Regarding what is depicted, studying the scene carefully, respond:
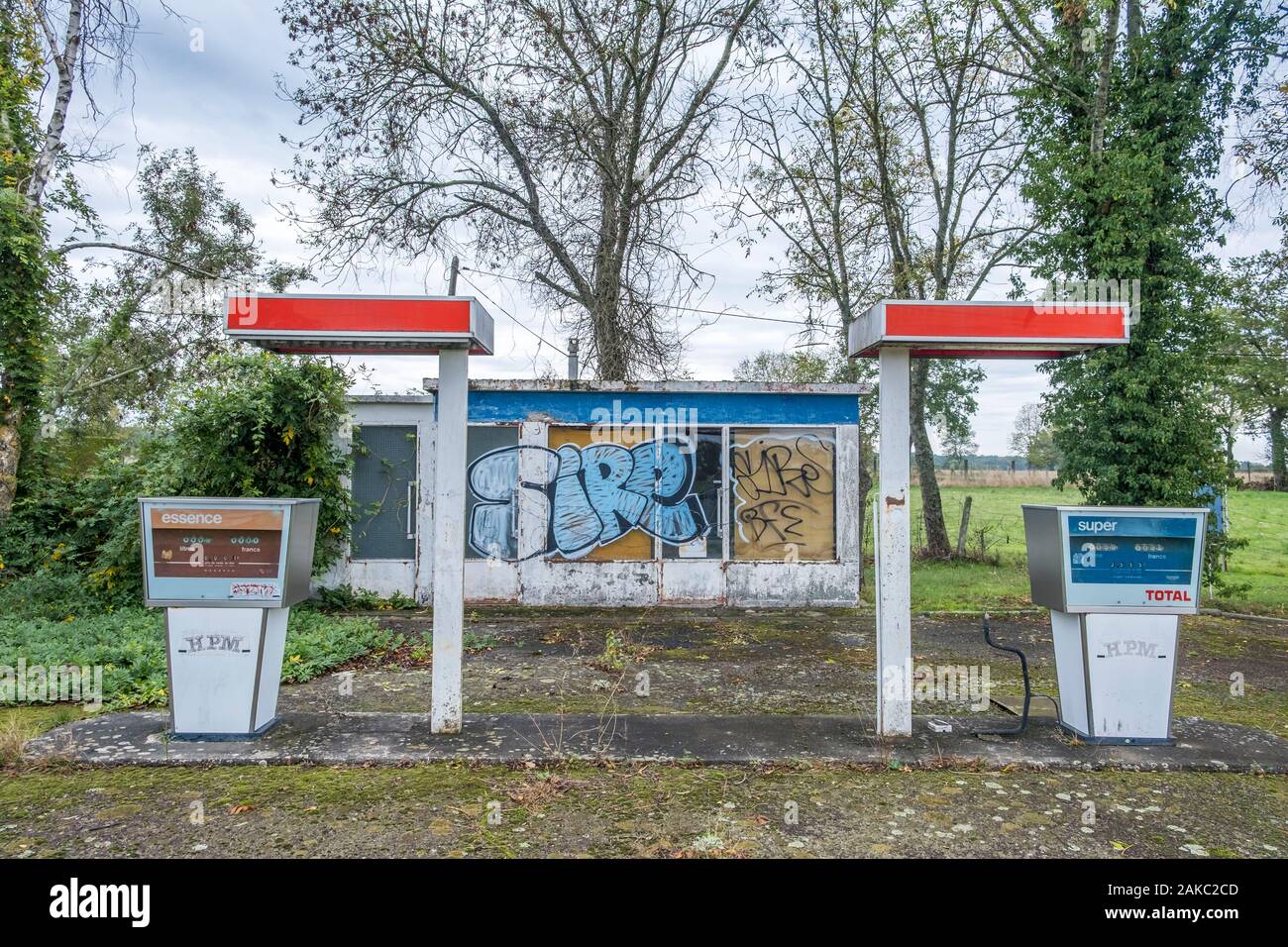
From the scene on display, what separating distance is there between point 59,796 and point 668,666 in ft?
15.4

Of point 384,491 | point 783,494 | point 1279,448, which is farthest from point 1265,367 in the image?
point 384,491

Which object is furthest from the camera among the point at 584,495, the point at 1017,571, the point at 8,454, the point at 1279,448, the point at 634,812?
the point at 1279,448

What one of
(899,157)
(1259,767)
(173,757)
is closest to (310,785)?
(173,757)

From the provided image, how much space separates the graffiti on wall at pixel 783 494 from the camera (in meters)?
10.3

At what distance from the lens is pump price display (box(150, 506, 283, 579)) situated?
194 inches

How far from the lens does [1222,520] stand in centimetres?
1156

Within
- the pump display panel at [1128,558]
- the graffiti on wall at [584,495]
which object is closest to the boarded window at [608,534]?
the graffiti on wall at [584,495]

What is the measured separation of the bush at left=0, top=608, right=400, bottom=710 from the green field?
24.4 ft

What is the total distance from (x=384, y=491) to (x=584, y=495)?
2.75 meters

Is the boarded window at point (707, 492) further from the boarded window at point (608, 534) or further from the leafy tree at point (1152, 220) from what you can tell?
the leafy tree at point (1152, 220)

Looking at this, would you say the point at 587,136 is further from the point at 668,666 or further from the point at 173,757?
the point at 173,757

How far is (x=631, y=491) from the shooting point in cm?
1025

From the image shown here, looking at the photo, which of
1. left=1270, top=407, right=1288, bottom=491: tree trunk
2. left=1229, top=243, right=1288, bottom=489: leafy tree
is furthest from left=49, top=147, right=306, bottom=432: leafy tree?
left=1270, top=407, right=1288, bottom=491: tree trunk

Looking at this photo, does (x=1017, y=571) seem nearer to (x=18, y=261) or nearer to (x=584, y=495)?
(x=584, y=495)
